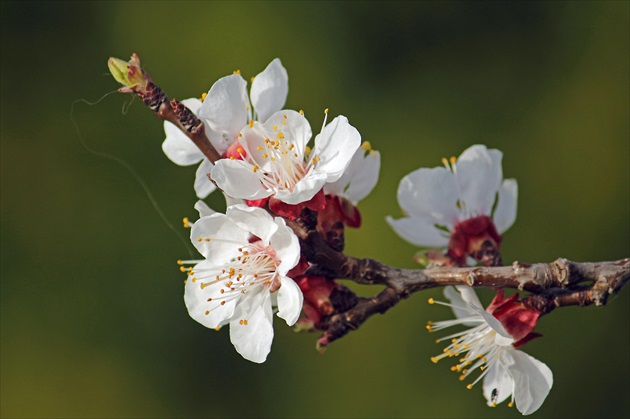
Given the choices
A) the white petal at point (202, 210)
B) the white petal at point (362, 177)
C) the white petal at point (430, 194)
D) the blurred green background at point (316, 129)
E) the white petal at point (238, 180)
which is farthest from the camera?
the blurred green background at point (316, 129)

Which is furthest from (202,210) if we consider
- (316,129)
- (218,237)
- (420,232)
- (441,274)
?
(316,129)

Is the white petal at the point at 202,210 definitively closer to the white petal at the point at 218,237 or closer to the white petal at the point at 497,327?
the white petal at the point at 218,237

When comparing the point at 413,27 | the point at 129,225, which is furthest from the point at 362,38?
the point at 129,225

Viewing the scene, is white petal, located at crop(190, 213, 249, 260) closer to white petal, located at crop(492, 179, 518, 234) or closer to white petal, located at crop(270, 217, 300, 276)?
white petal, located at crop(270, 217, 300, 276)

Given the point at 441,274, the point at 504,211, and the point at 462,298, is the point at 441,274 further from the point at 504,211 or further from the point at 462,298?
the point at 504,211

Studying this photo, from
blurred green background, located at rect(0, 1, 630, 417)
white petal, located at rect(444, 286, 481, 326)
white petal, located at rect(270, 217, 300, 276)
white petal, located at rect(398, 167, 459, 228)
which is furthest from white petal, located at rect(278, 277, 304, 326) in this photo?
blurred green background, located at rect(0, 1, 630, 417)

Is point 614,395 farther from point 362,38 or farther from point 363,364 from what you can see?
point 362,38

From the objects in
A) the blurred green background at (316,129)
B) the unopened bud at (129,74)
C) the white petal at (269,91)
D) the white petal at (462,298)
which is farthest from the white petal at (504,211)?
the blurred green background at (316,129)
